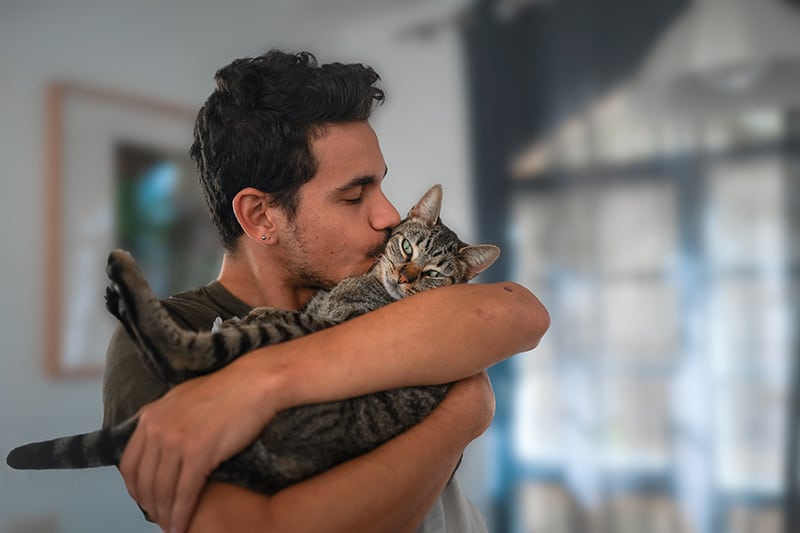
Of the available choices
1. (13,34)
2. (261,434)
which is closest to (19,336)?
(13,34)

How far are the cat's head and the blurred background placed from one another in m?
1.52

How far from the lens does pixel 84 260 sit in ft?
8.21

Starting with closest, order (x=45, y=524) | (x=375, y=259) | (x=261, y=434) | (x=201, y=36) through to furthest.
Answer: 1. (x=261, y=434)
2. (x=375, y=259)
3. (x=45, y=524)
4. (x=201, y=36)

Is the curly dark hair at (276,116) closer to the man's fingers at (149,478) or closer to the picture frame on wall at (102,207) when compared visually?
the man's fingers at (149,478)

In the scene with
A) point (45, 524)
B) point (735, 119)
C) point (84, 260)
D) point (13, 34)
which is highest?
point (13, 34)

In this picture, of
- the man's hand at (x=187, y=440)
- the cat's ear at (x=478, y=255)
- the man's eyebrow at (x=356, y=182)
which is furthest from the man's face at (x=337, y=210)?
the man's hand at (x=187, y=440)

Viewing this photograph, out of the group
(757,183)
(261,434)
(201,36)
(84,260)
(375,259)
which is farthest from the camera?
(757,183)

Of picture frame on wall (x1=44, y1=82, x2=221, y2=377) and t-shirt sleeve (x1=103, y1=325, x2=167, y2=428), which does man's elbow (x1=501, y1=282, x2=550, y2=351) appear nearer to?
t-shirt sleeve (x1=103, y1=325, x2=167, y2=428)

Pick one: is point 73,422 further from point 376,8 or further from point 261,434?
point 376,8

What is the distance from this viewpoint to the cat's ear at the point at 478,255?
4.79ft

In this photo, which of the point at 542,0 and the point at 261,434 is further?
the point at 542,0

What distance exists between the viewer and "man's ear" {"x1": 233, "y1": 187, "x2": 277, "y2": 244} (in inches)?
47.9

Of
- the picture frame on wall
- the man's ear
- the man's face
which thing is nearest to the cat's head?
the man's face

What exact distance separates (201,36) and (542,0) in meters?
1.54
